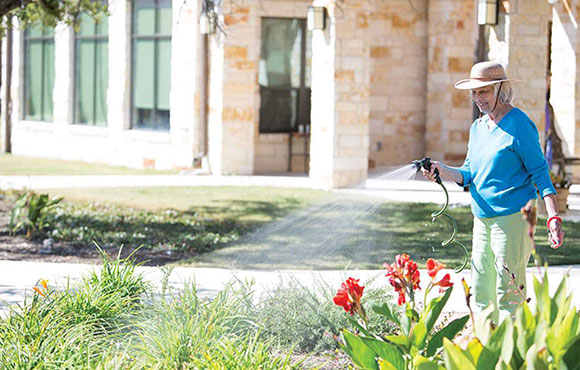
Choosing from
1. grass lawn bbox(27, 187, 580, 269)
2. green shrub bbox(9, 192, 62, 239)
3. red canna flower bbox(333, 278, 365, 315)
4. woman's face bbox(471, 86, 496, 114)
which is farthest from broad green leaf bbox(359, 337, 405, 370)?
green shrub bbox(9, 192, 62, 239)

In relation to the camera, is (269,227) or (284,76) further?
(284,76)

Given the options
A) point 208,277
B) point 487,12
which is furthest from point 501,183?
point 487,12

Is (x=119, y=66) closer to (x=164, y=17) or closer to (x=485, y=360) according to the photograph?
(x=164, y=17)

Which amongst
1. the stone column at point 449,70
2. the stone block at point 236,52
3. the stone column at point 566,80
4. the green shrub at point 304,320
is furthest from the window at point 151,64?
the green shrub at point 304,320

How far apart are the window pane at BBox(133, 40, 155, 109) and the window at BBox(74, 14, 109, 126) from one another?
4.35ft

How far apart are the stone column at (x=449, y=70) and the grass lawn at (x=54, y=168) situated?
503cm

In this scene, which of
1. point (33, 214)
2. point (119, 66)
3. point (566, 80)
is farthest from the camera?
point (119, 66)

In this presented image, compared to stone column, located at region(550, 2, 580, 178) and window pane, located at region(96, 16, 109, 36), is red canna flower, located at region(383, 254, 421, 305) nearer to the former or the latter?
stone column, located at region(550, 2, 580, 178)

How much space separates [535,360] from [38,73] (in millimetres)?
22234

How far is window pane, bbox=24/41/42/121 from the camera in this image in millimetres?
24627

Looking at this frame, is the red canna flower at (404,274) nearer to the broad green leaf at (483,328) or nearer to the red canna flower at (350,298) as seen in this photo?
the red canna flower at (350,298)

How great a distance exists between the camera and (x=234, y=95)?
1838cm

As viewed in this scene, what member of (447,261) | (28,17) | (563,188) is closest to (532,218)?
(447,261)

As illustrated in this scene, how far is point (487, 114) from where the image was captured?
6004 mm
